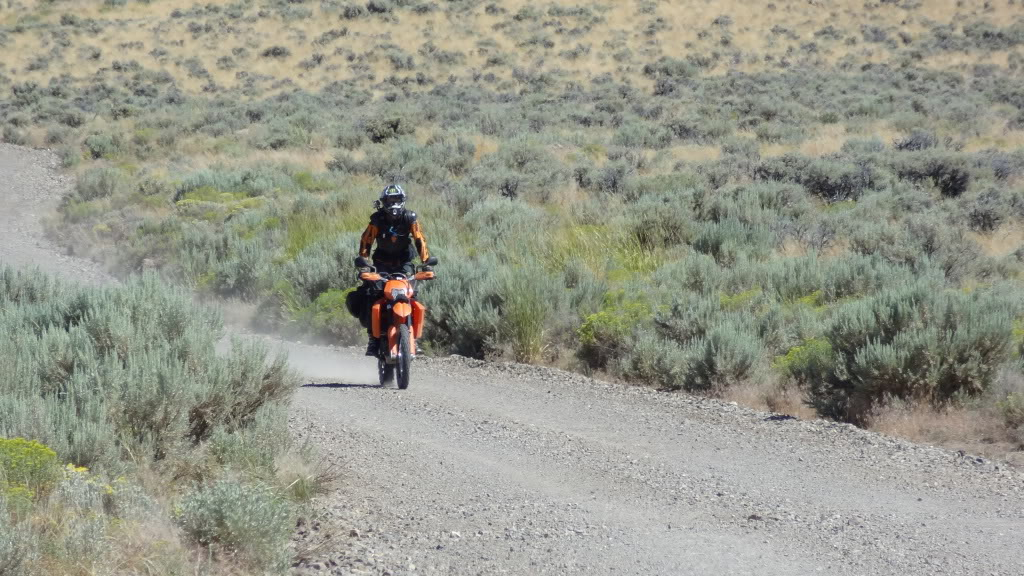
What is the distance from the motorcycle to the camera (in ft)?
29.9

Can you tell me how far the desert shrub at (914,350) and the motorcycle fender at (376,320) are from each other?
396 cm

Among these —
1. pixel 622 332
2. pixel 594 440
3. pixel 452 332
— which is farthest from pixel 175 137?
pixel 594 440

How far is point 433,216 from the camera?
56.3 feet

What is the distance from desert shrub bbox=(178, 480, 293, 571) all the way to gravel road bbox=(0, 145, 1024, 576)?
261 mm

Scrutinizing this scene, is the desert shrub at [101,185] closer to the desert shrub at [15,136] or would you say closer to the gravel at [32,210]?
the gravel at [32,210]

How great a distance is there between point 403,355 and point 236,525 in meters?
4.62

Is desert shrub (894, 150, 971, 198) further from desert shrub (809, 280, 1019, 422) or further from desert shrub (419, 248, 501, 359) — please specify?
desert shrub (809, 280, 1019, 422)

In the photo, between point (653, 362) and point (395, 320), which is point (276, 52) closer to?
point (395, 320)

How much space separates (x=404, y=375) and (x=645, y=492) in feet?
11.6

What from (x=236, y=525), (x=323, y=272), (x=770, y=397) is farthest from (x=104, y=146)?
(x=236, y=525)

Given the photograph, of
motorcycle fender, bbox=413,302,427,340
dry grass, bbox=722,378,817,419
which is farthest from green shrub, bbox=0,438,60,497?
dry grass, bbox=722,378,817,419

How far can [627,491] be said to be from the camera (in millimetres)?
6160

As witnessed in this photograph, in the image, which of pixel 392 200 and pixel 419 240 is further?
pixel 419 240

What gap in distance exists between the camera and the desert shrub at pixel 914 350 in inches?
308
